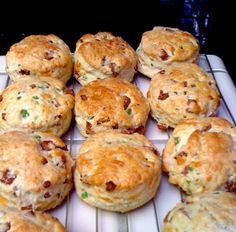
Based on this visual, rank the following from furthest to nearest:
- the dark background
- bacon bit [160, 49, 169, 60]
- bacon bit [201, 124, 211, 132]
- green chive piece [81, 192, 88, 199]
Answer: the dark background, bacon bit [160, 49, 169, 60], bacon bit [201, 124, 211, 132], green chive piece [81, 192, 88, 199]

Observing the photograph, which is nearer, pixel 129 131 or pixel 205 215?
pixel 205 215

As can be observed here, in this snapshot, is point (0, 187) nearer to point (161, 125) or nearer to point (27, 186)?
point (27, 186)

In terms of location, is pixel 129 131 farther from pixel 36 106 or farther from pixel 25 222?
pixel 25 222

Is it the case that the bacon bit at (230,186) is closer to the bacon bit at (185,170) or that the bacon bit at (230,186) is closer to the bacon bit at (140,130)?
the bacon bit at (185,170)

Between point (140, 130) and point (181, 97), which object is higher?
point (181, 97)

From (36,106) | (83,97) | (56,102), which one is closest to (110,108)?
(83,97)

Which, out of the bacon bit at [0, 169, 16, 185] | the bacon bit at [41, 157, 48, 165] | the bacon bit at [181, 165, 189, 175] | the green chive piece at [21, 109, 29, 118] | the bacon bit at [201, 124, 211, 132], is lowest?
the bacon bit at [181, 165, 189, 175]

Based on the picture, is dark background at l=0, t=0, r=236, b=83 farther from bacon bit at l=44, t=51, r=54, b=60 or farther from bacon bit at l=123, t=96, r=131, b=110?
bacon bit at l=123, t=96, r=131, b=110

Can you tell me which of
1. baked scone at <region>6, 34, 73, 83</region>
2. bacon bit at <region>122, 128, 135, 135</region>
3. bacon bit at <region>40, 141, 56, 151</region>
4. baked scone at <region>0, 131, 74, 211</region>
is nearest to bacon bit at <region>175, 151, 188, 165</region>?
bacon bit at <region>122, 128, 135, 135</region>
